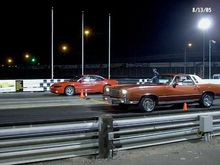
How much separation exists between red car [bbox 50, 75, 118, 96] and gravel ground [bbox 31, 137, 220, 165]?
1723cm

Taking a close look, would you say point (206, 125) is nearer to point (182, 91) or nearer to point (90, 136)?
point (90, 136)

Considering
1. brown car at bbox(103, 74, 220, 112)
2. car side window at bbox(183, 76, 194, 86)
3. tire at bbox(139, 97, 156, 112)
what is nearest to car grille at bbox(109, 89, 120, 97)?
brown car at bbox(103, 74, 220, 112)

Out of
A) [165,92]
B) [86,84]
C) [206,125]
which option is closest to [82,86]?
[86,84]

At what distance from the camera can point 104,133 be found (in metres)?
8.16

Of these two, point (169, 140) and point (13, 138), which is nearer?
point (13, 138)

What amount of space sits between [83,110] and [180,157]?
9865 mm

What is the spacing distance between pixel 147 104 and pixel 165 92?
3.04 feet

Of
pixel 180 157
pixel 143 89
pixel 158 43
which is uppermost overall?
pixel 158 43

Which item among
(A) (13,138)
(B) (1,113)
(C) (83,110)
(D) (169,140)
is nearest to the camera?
(A) (13,138)

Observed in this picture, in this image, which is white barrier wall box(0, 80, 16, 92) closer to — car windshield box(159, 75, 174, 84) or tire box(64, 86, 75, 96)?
tire box(64, 86, 75, 96)

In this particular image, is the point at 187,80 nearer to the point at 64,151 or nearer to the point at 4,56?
the point at 64,151

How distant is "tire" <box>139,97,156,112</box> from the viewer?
1709 centimetres

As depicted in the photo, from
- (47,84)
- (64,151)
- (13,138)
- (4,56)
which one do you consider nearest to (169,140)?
(64,151)

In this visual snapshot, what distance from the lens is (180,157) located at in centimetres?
853
